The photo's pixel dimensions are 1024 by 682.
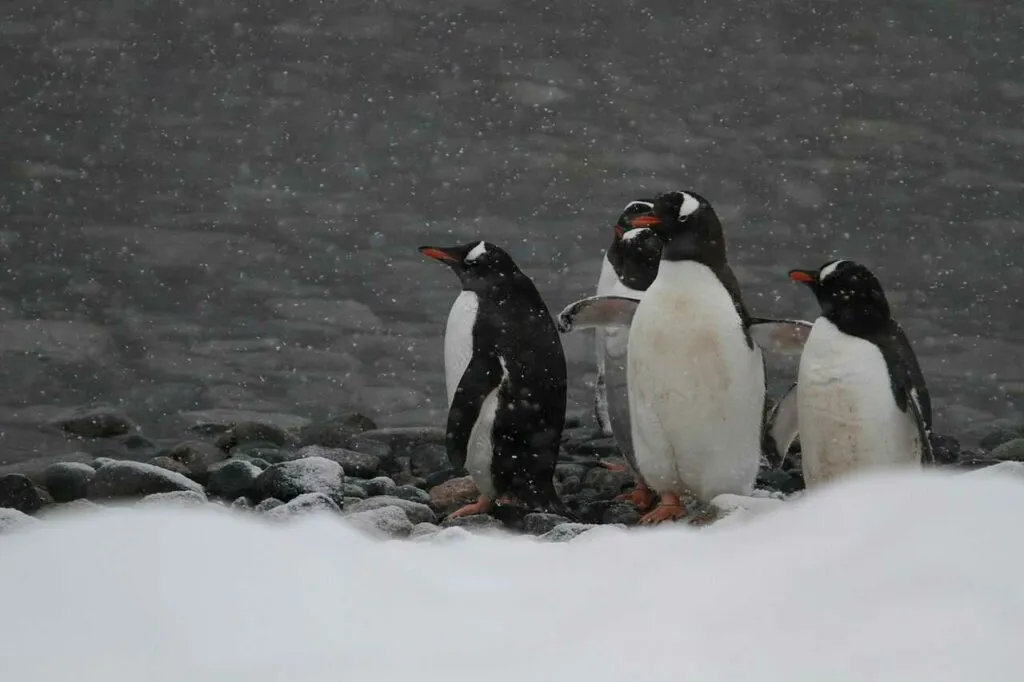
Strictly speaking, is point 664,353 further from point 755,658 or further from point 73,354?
point 73,354

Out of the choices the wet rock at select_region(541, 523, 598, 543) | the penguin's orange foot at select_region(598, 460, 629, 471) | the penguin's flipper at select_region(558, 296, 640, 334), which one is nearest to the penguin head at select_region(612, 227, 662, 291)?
the penguin's flipper at select_region(558, 296, 640, 334)

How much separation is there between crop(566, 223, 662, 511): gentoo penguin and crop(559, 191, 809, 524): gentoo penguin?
54cm

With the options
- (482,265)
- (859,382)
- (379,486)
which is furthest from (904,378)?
(379,486)

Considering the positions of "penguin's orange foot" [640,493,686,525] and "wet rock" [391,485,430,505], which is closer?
"penguin's orange foot" [640,493,686,525]

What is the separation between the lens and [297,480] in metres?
4.67

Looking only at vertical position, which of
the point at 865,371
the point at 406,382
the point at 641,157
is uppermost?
the point at 641,157

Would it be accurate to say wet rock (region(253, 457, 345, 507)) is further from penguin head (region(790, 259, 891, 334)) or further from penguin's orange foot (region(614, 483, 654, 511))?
penguin head (region(790, 259, 891, 334))

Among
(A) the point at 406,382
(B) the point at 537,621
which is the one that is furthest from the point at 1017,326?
(B) the point at 537,621

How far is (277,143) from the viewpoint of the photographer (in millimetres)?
14906

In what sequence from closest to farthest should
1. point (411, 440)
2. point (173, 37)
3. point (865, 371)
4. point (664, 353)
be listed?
point (865, 371) < point (664, 353) < point (411, 440) < point (173, 37)

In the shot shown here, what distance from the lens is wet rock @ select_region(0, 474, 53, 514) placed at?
4.74m

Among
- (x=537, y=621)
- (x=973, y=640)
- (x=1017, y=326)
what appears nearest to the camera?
(x=973, y=640)

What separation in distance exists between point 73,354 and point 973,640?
705cm

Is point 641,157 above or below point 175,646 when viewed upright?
above
